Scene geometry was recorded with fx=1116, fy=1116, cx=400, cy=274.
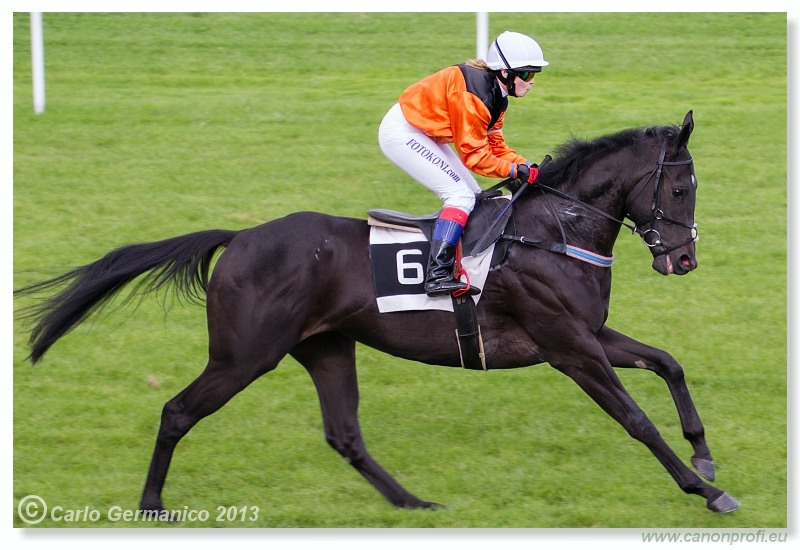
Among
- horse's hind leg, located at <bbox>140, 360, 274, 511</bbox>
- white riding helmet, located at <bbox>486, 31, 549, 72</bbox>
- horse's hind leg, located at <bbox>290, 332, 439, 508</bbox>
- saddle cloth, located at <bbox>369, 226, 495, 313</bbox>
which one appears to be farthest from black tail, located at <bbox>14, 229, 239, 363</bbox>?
white riding helmet, located at <bbox>486, 31, 549, 72</bbox>

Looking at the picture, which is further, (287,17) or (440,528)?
(287,17)

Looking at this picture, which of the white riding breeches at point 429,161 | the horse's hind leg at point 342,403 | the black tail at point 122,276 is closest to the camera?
the white riding breeches at point 429,161

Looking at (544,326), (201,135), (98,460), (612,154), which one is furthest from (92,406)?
(201,135)

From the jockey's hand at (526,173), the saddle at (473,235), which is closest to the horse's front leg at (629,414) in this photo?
the saddle at (473,235)

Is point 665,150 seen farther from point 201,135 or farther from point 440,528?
point 201,135

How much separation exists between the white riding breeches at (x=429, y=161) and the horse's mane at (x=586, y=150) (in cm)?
43

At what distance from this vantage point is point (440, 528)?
577 centimetres

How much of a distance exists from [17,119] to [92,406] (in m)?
5.91

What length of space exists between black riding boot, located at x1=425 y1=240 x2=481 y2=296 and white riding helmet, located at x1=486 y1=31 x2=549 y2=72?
962mm

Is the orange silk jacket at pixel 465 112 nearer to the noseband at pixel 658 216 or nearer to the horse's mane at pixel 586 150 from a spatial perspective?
the horse's mane at pixel 586 150

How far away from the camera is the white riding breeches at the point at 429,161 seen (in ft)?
19.4

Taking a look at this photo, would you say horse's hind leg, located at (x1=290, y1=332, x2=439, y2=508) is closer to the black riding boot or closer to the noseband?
the black riding boot

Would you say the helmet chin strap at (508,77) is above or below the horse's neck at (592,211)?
above

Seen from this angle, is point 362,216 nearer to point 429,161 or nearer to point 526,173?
point 429,161
